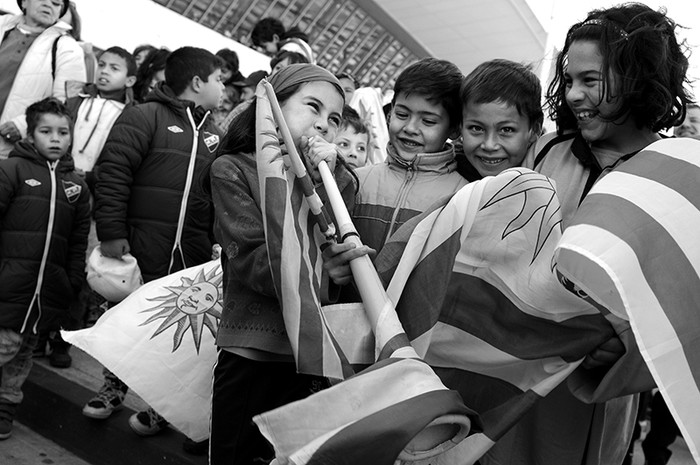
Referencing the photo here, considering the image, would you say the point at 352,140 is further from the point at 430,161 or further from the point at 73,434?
the point at 73,434

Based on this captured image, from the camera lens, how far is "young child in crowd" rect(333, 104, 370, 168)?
15.0ft

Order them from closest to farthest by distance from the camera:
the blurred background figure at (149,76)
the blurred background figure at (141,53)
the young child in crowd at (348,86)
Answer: the blurred background figure at (149,76), the blurred background figure at (141,53), the young child in crowd at (348,86)

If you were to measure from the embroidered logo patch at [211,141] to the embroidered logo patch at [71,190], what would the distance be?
0.75 meters

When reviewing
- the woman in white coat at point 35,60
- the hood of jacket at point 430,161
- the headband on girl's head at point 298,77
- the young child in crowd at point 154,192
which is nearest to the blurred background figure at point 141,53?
the woman in white coat at point 35,60

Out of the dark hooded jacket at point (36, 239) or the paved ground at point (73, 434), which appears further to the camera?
the dark hooded jacket at point (36, 239)

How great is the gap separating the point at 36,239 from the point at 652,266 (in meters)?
3.35

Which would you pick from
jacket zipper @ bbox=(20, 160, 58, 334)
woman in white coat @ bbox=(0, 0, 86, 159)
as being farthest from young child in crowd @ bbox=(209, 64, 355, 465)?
woman in white coat @ bbox=(0, 0, 86, 159)

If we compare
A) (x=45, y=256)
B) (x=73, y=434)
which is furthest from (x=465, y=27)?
(x=73, y=434)

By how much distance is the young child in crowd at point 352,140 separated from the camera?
15.0 ft

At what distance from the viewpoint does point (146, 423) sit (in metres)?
3.85

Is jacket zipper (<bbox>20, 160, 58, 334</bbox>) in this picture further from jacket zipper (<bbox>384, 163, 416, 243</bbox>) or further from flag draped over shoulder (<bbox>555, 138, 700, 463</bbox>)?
flag draped over shoulder (<bbox>555, 138, 700, 463</bbox>)

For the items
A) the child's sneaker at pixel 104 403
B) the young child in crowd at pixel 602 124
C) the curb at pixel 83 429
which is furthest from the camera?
the child's sneaker at pixel 104 403

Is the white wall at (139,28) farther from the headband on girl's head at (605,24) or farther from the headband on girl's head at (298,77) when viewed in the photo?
the headband on girl's head at (605,24)

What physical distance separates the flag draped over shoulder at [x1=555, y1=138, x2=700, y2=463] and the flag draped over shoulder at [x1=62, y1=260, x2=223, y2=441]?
4.94 feet
